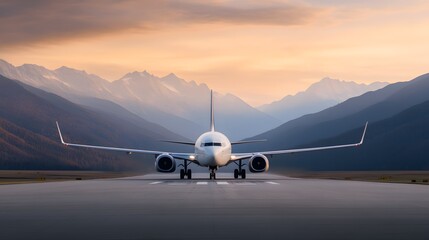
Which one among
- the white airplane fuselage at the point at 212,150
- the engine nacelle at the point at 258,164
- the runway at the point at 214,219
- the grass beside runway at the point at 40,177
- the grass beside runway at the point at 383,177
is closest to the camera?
the runway at the point at 214,219

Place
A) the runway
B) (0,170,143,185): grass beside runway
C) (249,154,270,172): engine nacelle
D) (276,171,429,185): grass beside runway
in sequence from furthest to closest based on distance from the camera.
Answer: (276,171,429,185): grass beside runway < (249,154,270,172): engine nacelle < (0,170,143,185): grass beside runway < the runway

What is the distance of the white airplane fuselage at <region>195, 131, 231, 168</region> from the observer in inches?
2707

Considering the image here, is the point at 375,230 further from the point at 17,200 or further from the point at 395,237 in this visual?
the point at 17,200

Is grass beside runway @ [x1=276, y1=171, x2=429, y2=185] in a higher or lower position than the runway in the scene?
higher

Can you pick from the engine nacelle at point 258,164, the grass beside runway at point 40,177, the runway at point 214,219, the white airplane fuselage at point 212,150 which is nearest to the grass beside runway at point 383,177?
the engine nacelle at point 258,164

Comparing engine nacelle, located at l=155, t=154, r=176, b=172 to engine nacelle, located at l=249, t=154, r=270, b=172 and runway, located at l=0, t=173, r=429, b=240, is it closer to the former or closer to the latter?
engine nacelle, located at l=249, t=154, r=270, b=172

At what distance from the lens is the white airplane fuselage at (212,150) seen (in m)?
68.8

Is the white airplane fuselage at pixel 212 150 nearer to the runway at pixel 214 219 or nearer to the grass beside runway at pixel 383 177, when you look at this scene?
the grass beside runway at pixel 383 177

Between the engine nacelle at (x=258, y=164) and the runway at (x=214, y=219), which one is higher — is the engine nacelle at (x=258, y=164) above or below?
above

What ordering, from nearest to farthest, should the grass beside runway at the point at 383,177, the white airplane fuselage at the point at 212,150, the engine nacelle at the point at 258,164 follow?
the white airplane fuselage at the point at 212,150 < the engine nacelle at the point at 258,164 < the grass beside runway at the point at 383,177

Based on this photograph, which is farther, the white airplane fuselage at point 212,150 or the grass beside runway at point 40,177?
the grass beside runway at point 40,177

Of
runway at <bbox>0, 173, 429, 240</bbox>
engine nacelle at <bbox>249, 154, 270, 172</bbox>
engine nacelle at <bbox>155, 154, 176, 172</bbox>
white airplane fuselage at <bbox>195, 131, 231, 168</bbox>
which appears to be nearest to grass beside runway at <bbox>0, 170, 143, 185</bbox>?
engine nacelle at <bbox>155, 154, 176, 172</bbox>

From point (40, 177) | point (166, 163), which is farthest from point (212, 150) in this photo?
point (40, 177)

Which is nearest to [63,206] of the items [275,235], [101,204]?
[101,204]
